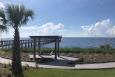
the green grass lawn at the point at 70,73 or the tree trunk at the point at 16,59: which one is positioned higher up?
the tree trunk at the point at 16,59

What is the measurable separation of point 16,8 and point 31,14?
1.05 m

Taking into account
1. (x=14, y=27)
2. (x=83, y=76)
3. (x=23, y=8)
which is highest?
(x=23, y=8)

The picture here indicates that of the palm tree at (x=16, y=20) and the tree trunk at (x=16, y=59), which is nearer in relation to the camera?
the tree trunk at (x=16, y=59)

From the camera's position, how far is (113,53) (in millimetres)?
27891

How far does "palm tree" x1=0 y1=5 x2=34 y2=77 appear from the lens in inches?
734

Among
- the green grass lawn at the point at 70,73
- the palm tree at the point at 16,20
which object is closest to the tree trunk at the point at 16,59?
the palm tree at the point at 16,20

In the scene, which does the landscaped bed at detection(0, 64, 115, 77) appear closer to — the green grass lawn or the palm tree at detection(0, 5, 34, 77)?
the green grass lawn

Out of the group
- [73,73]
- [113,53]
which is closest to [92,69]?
[73,73]

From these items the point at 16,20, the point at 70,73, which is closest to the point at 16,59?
the point at 16,20

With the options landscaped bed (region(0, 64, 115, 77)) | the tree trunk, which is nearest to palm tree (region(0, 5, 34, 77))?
the tree trunk

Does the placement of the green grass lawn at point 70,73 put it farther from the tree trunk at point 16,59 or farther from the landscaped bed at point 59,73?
the tree trunk at point 16,59

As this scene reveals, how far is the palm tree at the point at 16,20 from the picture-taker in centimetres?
1864

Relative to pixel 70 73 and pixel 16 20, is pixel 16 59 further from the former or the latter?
pixel 70 73

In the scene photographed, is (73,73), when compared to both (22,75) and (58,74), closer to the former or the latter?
(58,74)
